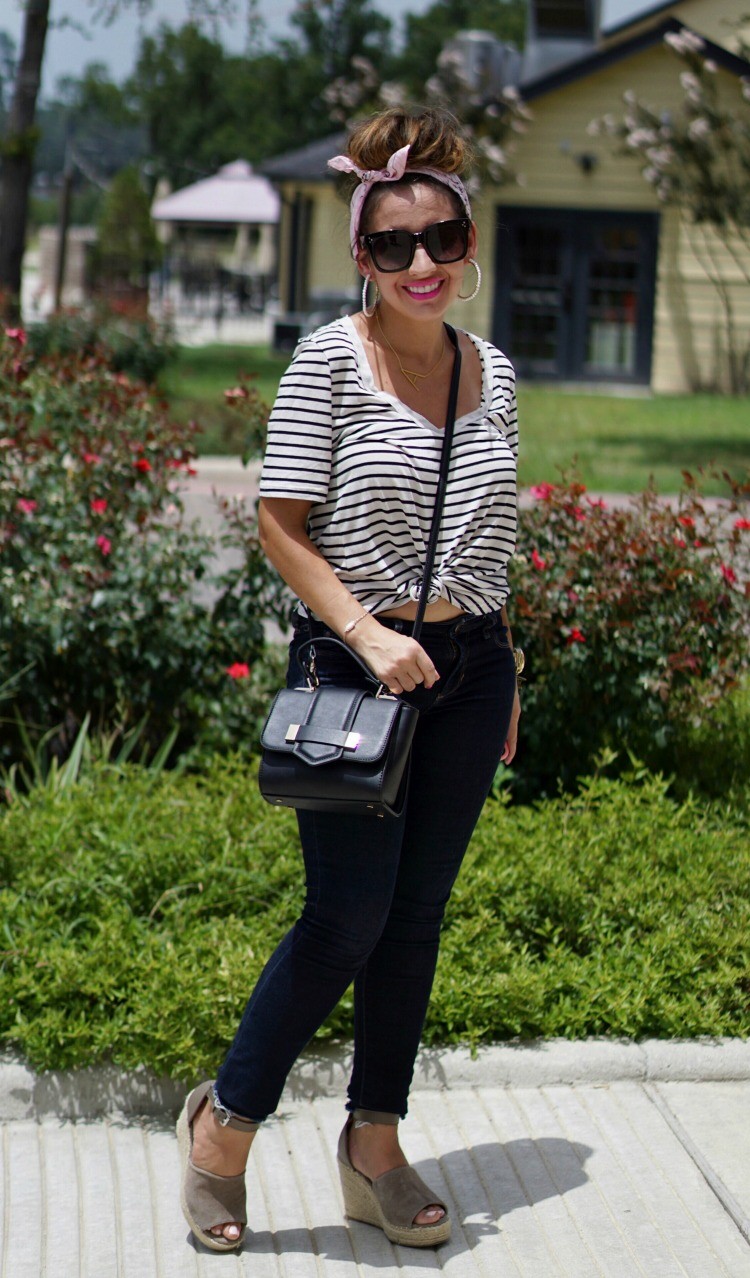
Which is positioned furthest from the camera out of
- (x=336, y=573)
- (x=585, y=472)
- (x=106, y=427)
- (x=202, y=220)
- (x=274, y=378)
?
(x=202, y=220)

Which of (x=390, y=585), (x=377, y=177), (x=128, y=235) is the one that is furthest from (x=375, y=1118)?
(x=128, y=235)

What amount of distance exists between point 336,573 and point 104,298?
54.3 ft

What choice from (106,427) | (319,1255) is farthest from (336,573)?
(106,427)

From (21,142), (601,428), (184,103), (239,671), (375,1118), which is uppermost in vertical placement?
(184,103)

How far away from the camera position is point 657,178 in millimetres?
21000

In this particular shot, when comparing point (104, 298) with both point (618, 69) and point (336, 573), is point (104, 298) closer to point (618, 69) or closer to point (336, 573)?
point (618, 69)

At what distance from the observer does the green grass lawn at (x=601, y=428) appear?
13617 millimetres

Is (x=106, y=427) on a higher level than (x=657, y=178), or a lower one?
lower

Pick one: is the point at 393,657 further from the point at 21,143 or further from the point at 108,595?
the point at 21,143

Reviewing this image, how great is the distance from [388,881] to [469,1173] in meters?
0.83

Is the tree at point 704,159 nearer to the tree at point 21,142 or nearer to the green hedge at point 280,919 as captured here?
the tree at point 21,142

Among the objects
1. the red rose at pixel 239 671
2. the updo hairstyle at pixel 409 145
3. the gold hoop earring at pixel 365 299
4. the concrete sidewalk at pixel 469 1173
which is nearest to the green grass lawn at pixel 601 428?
the red rose at pixel 239 671

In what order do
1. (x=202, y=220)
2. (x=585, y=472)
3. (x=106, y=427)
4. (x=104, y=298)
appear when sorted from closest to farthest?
(x=106, y=427) < (x=585, y=472) < (x=104, y=298) < (x=202, y=220)

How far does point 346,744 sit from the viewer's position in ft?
8.45
